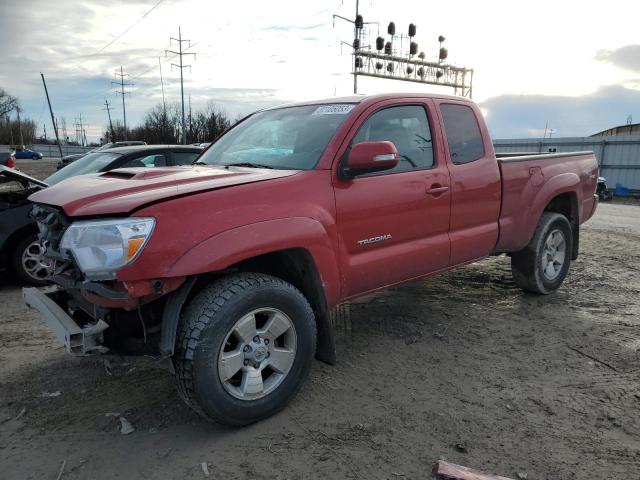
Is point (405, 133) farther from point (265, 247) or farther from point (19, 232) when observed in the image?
point (19, 232)

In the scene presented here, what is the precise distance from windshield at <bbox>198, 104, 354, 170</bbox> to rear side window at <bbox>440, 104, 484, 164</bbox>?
1.08 m

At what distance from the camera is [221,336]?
2770 millimetres

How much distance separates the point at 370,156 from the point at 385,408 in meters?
1.60

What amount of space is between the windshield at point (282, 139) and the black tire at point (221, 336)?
0.92 m

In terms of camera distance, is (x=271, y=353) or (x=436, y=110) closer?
(x=271, y=353)

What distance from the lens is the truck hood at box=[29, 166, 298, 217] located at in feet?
8.91

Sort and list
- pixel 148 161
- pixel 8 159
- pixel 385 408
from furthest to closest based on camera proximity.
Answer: pixel 8 159 < pixel 148 161 < pixel 385 408

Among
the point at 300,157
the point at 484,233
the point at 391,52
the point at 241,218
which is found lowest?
the point at 484,233

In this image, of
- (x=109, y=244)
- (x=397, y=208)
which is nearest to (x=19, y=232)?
(x=109, y=244)

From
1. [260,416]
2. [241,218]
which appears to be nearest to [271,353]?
[260,416]

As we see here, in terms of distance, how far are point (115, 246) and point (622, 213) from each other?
15.3 metres

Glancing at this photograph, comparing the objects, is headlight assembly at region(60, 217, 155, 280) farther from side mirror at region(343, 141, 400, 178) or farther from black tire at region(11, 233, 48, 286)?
black tire at region(11, 233, 48, 286)

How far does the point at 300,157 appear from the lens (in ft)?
11.6

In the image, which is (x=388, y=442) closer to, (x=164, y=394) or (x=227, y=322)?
(x=227, y=322)
